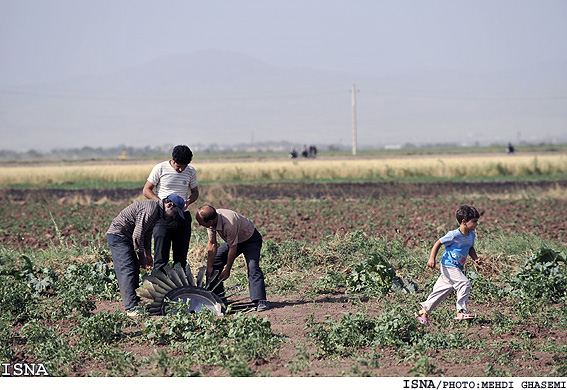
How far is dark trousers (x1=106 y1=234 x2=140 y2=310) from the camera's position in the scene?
7469mm

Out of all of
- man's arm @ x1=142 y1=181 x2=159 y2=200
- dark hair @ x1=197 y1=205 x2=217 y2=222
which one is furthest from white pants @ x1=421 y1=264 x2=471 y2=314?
man's arm @ x1=142 y1=181 x2=159 y2=200

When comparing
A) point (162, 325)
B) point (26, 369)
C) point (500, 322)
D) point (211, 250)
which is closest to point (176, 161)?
point (211, 250)

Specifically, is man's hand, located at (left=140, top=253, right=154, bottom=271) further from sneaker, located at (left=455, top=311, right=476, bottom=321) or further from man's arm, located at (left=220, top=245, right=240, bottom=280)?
sneaker, located at (left=455, top=311, right=476, bottom=321)

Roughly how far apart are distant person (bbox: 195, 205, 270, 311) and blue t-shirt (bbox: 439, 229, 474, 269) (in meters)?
2.15

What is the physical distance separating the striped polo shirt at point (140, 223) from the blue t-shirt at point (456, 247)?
3.13 metres

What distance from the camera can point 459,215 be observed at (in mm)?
6891

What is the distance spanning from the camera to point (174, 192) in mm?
7930

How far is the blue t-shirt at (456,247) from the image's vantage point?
692 centimetres

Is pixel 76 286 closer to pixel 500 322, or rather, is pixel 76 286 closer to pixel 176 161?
pixel 176 161

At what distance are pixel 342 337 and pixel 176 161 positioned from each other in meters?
3.00

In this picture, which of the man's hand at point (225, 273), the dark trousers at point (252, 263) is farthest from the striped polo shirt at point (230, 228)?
the man's hand at point (225, 273)

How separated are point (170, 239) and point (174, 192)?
60 centimetres

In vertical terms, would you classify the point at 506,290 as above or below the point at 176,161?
below

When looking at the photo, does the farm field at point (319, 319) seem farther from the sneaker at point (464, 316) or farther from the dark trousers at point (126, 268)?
the dark trousers at point (126, 268)
